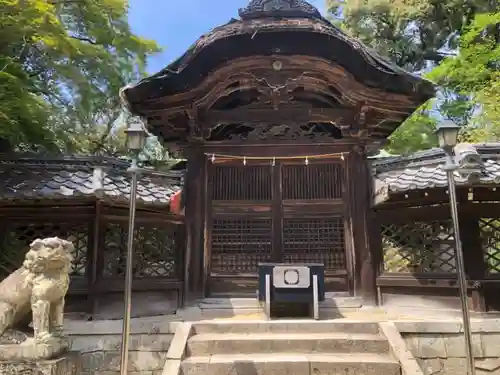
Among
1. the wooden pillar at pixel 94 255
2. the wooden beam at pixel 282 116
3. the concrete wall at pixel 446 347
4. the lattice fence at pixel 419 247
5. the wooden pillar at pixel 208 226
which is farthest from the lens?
the wooden beam at pixel 282 116

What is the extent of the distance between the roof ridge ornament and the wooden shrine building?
29 mm

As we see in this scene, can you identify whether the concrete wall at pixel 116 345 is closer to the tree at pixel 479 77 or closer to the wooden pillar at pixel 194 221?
the wooden pillar at pixel 194 221

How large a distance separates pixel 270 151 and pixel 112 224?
364cm

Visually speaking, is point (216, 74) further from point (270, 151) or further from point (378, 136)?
point (378, 136)

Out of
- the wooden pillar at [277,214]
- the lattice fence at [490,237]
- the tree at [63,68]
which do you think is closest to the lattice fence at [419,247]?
the lattice fence at [490,237]

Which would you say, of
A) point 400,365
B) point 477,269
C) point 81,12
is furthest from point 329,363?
point 81,12

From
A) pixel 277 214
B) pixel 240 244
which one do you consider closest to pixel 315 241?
pixel 277 214

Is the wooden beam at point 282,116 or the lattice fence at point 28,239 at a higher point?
the wooden beam at point 282,116

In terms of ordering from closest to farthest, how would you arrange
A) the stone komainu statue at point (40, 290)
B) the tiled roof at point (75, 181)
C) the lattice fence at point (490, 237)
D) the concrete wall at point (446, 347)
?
1. the stone komainu statue at point (40, 290)
2. the concrete wall at point (446, 347)
3. the tiled roof at point (75, 181)
4. the lattice fence at point (490, 237)

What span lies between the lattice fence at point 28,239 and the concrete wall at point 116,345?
1366mm

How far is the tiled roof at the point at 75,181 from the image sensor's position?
7.41 m

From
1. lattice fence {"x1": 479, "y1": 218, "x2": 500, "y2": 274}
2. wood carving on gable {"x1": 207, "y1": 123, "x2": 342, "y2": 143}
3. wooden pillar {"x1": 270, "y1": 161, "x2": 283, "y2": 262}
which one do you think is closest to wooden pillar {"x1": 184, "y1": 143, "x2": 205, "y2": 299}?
wood carving on gable {"x1": 207, "y1": 123, "x2": 342, "y2": 143}

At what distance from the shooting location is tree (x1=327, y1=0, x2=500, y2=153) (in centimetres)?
1633

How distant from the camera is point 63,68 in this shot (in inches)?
470
